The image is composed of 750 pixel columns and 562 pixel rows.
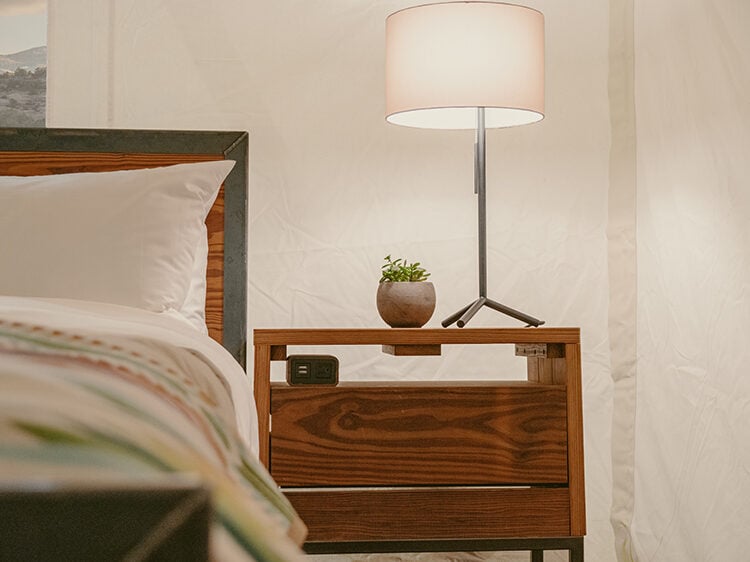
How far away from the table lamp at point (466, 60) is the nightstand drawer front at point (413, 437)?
0.19 meters

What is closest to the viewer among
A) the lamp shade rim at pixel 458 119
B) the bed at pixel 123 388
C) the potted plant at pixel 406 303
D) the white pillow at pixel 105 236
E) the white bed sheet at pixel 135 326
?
the bed at pixel 123 388

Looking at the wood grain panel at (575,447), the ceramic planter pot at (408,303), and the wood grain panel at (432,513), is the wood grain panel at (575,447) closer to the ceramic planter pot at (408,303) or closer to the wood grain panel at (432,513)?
the wood grain panel at (432,513)

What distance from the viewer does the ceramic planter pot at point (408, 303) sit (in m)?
1.99

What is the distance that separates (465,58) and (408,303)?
1.76 ft

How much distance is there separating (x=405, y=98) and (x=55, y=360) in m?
1.36

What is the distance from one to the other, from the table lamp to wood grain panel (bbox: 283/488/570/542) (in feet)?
1.19

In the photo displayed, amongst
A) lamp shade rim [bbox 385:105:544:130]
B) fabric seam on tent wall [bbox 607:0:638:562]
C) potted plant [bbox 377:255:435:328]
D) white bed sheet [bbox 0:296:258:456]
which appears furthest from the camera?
Result: fabric seam on tent wall [bbox 607:0:638:562]

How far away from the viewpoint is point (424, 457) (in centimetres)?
185

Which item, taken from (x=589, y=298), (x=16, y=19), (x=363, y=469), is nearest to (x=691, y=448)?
(x=589, y=298)

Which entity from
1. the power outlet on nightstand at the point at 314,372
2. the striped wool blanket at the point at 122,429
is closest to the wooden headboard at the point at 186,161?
the power outlet on nightstand at the point at 314,372

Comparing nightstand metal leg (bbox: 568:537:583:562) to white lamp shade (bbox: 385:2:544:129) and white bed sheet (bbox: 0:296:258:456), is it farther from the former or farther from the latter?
white lamp shade (bbox: 385:2:544:129)

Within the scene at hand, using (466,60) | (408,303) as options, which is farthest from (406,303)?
(466,60)

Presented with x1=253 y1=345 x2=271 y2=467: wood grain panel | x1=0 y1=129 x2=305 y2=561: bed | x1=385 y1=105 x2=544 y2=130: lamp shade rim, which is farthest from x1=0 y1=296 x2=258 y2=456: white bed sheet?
x1=385 y1=105 x2=544 y2=130: lamp shade rim

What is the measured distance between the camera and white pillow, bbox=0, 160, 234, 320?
1746mm
